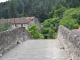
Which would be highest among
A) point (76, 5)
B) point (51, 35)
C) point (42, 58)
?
point (76, 5)

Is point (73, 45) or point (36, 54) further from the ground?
point (73, 45)

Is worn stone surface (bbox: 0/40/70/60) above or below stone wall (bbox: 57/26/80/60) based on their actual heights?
below

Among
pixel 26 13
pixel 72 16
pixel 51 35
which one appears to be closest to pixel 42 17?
pixel 26 13

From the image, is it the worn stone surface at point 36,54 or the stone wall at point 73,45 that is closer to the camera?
the stone wall at point 73,45

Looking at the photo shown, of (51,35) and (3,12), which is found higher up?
(3,12)

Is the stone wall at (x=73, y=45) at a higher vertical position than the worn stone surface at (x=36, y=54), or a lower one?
higher

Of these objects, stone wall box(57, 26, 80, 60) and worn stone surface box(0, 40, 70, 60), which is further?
worn stone surface box(0, 40, 70, 60)

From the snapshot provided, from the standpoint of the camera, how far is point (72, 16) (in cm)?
5434

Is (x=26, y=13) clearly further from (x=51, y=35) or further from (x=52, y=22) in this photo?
(x=51, y=35)

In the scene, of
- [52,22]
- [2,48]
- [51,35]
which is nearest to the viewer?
[2,48]

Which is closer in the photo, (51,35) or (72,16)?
(51,35)

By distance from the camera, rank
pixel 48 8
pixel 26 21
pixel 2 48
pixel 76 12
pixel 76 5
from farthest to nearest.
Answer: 1. pixel 48 8
2. pixel 76 5
3. pixel 76 12
4. pixel 26 21
5. pixel 2 48

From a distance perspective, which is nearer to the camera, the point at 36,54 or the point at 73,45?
the point at 73,45

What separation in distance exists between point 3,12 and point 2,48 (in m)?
70.0
